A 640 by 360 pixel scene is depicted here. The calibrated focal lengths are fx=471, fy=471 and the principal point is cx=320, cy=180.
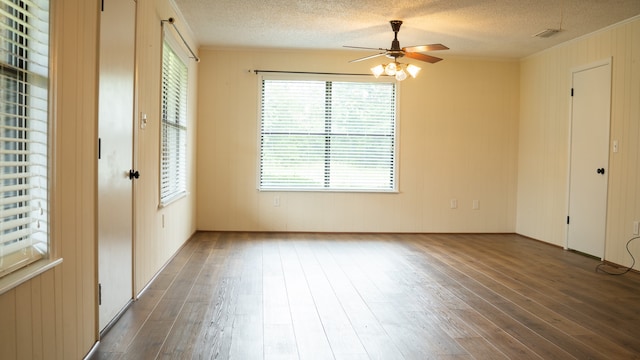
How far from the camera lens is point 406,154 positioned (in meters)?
6.66

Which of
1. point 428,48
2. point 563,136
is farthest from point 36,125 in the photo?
point 563,136

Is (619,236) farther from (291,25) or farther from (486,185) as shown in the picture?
(291,25)

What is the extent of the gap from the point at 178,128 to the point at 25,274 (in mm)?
3517

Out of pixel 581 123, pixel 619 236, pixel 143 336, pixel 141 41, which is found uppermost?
pixel 141 41

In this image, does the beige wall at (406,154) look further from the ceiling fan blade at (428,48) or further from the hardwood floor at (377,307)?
the ceiling fan blade at (428,48)

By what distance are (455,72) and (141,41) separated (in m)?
4.63

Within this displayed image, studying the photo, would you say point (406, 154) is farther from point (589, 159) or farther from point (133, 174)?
point (133, 174)

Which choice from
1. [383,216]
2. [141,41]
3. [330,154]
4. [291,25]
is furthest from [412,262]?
[141,41]

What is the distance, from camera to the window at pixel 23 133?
5.41 feet

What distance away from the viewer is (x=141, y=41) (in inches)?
136

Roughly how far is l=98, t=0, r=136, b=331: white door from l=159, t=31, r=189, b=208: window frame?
37.3 inches

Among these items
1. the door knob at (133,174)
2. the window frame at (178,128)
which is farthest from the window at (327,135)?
the door knob at (133,174)

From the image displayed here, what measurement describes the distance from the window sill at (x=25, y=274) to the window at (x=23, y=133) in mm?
22

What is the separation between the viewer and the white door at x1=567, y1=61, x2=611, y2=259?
16.8 ft
